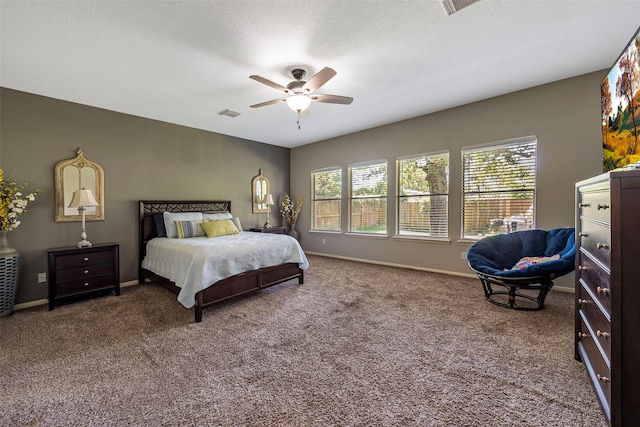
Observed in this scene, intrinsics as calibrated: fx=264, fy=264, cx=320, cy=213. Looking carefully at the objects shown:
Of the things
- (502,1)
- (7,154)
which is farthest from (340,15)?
(7,154)

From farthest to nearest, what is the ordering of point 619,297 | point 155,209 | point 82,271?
point 155,209, point 82,271, point 619,297

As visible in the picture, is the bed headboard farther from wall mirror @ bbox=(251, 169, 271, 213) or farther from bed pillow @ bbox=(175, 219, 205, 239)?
wall mirror @ bbox=(251, 169, 271, 213)

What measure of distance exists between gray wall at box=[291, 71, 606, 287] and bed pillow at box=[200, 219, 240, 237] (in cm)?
239

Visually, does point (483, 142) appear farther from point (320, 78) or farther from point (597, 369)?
point (597, 369)

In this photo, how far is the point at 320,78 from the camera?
2543 mm

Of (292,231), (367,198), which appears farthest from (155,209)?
(367,198)

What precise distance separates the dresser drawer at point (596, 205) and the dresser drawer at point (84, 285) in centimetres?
488

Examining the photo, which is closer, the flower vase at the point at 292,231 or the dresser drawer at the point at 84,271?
the dresser drawer at the point at 84,271

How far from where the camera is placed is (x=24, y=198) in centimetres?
330

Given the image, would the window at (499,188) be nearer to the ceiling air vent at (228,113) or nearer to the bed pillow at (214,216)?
the ceiling air vent at (228,113)

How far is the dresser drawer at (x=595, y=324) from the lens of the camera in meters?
1.36

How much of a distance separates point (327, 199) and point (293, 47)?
392 cm

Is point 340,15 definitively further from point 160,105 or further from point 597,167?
point 597,167

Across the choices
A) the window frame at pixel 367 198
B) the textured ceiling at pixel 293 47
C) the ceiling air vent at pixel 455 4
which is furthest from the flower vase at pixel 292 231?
the ceiling air vent at pixel 455 4
